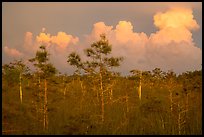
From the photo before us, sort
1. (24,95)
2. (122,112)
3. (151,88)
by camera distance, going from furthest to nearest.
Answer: (151,88)
(24,95)
(122,112)

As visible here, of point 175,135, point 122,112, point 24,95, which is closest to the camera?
point 175,135

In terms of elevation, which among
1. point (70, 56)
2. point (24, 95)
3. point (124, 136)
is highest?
point (70, 56)

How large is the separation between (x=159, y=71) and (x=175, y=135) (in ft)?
59.5

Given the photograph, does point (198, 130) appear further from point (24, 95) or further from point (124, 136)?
point (24, 95)

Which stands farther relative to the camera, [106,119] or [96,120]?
[106,119]

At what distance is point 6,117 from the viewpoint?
1427 cm

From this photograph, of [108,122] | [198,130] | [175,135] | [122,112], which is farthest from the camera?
[122,112]

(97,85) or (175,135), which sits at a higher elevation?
(97,85)

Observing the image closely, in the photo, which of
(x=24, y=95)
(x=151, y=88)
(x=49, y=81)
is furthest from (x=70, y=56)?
(x=151, y=88)

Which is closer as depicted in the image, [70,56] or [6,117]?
[70,56]

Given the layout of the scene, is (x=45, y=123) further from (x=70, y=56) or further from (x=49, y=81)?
(x=70, y=56)

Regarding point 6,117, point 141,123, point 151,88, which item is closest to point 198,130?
point 141,123

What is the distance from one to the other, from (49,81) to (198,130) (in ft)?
23.6

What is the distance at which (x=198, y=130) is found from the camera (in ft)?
42.9
